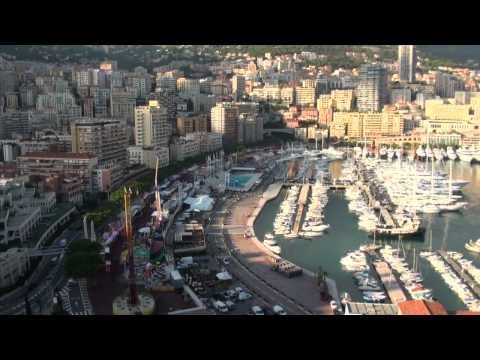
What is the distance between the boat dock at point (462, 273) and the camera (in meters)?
3.99

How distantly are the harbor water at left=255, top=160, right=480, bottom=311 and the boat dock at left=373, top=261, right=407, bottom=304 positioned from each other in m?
0.20

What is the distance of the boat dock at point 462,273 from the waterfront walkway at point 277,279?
1024 mm

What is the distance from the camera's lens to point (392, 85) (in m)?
16.1

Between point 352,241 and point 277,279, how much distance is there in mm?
1276

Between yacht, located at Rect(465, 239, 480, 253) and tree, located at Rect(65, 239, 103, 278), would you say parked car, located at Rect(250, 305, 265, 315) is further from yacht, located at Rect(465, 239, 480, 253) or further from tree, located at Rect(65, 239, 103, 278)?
yacht, located at Rect(465, 239, 480, 253)

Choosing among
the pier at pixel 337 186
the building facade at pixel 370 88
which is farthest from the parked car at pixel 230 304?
the building facade at pixel 370 88

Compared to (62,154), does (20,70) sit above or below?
above

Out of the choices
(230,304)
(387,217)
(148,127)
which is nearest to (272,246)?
(230,304)

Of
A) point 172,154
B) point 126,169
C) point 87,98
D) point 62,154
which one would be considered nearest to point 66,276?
point 62,154

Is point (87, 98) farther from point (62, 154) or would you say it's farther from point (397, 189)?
point (397, 189)

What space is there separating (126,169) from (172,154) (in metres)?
1.50

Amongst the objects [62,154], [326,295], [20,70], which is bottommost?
[326,295]

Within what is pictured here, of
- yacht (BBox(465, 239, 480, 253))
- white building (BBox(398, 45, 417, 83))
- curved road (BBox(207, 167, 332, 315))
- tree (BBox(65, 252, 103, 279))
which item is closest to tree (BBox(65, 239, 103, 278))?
tree (BBox(65, 252, 103, 279))

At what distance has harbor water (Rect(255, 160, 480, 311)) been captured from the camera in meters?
4.15
